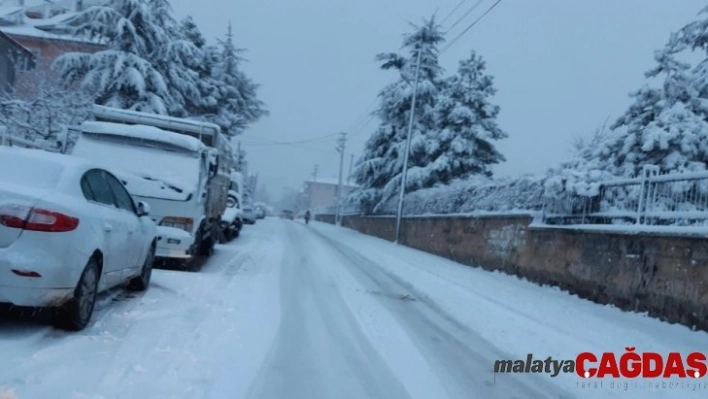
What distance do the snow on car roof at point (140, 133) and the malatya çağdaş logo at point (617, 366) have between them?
7.27m

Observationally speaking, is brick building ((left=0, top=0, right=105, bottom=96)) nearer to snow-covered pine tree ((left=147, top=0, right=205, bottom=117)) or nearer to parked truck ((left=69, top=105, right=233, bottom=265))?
snow-covered pine tree ((left=147, top=0, right=205, bottom=117))

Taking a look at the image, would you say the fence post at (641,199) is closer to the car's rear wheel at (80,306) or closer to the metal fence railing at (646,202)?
the metal fence railing at (646,202)

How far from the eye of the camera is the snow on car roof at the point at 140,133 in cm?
1081

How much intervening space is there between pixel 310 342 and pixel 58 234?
2623mm

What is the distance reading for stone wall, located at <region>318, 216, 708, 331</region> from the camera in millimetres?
8117

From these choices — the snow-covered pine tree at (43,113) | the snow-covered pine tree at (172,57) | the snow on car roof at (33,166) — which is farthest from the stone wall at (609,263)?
the snow-covered pine tree at (172,57)

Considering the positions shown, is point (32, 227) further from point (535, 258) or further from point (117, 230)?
point (535, 258)

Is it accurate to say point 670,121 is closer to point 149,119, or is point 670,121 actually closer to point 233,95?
point 149,119

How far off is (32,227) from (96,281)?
1114mm

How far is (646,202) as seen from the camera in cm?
992

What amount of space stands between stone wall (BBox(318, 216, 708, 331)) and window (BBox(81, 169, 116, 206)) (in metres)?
7.27

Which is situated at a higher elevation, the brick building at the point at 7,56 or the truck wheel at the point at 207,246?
the brick building at the point at 7,56

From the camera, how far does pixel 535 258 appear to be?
43.5 ft

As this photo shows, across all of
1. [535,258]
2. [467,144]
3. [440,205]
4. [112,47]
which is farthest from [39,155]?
[467,144]
